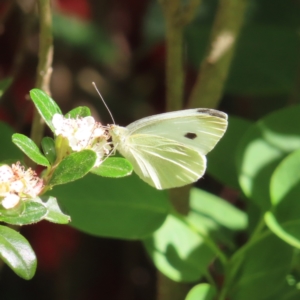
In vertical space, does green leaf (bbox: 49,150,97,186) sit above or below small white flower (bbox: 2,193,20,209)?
above

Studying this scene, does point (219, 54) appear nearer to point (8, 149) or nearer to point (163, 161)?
point (163, 161)

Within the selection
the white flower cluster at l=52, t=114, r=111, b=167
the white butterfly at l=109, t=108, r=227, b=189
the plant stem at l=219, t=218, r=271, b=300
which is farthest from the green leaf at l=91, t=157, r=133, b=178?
the plant stem at l=219, t=218, r=271, b=300

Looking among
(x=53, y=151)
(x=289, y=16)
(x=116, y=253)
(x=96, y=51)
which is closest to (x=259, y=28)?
(x=289, y=16)

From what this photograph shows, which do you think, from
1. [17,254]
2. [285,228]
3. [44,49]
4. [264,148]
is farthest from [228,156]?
[17,254]

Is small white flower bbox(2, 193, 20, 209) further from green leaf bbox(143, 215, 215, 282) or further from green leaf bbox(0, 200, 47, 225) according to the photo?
green leaf bbox(143, 215, 215, 282)

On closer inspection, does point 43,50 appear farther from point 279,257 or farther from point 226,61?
point 279,257

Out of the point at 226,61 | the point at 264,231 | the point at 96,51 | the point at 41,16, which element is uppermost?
the point at 41,16
